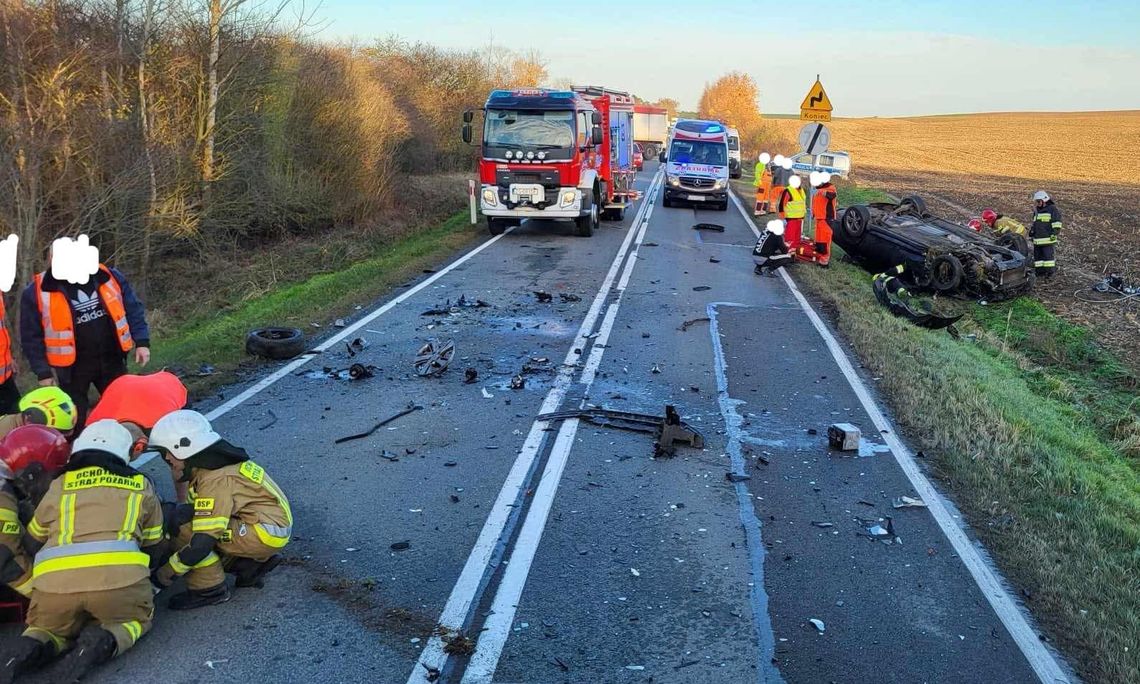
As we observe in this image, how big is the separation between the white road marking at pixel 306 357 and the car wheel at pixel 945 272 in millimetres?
7797

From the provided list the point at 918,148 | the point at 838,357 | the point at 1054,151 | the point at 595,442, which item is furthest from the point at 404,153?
the point at 918,148

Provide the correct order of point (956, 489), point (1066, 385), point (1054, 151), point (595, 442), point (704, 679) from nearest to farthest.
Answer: point (704, 679) → point (956, 489) → point (595, 442) → point (1066, 385) → point (1054, 151)

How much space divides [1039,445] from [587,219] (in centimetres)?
1216

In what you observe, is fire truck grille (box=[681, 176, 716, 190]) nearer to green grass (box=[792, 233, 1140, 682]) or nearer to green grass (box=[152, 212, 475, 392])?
green grass (box=[152, 212, 475, 392])

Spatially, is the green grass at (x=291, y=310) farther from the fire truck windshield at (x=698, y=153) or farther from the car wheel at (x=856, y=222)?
the fire truck windshield at (x=698, y=153)

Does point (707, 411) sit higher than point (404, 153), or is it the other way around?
point (404, 153)

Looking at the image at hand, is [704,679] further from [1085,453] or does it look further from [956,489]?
[1085,453]

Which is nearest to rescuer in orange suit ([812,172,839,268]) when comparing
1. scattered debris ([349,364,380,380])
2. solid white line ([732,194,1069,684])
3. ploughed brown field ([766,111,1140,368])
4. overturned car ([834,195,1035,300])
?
overturned car ([834,195,1035,300])

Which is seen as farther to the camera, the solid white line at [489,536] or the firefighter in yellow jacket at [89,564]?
the solid white line at [489,536]

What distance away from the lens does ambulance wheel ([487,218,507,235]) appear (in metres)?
18.4

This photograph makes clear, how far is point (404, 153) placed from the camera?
29.2 m

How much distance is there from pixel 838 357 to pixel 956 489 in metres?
3.48

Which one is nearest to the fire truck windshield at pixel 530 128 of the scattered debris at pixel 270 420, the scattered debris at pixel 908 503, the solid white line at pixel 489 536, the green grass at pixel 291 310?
the green grass at pixel 291 310

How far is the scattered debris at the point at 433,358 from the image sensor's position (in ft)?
27.1
